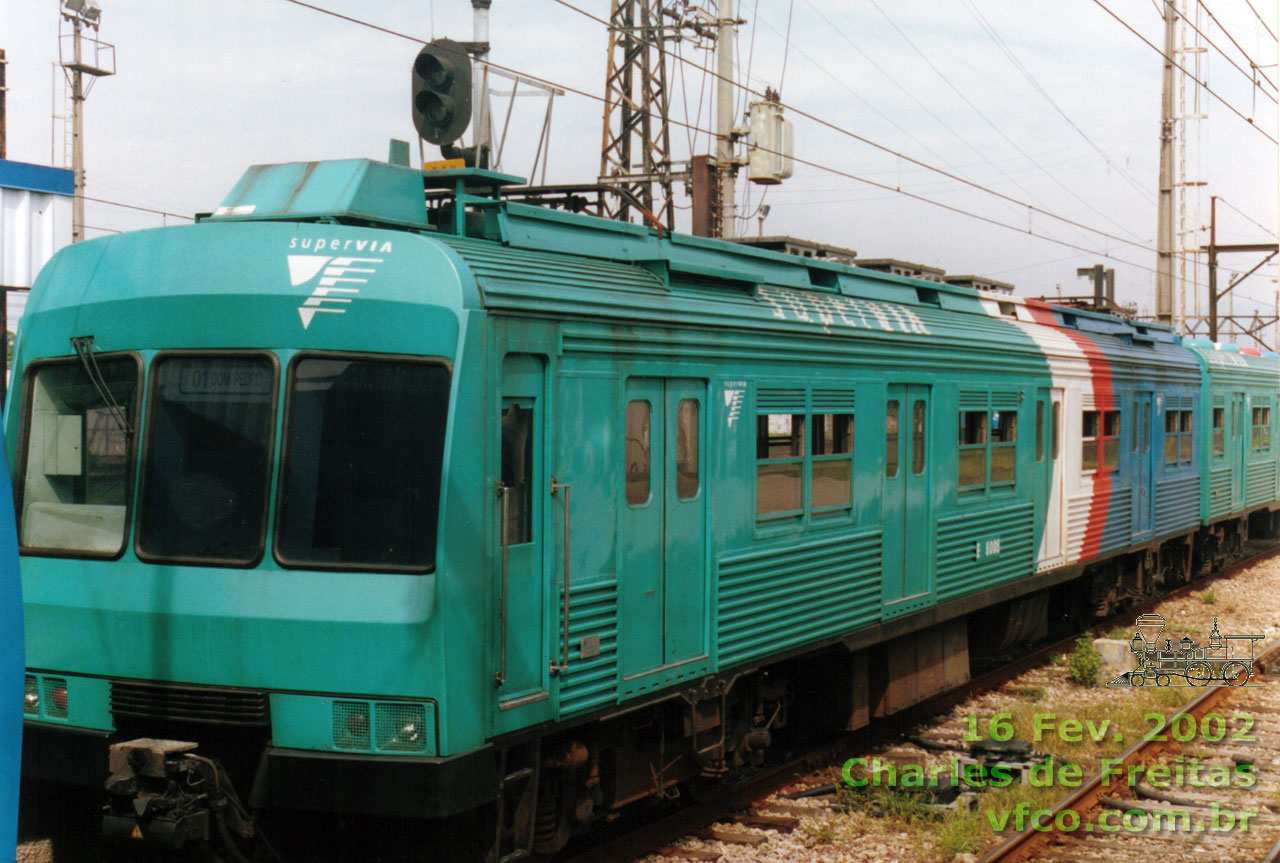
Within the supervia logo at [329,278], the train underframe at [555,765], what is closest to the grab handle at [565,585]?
the train underframe at [555,765]

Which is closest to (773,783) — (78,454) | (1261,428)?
(78,454)

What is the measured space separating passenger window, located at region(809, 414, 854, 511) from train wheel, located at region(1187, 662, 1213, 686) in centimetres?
577

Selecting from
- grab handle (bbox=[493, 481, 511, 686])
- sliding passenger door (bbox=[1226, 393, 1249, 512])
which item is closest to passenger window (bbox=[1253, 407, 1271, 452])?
sliding passenger door (bbox=[1226, 393, 1249, 512])

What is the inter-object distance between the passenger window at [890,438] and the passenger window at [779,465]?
4.21 feet

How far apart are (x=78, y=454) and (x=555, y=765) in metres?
2.52

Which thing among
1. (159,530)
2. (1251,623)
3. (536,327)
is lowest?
(1251,623)

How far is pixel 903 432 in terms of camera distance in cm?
966

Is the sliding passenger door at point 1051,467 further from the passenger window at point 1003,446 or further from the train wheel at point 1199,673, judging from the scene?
the train wheel at point 1199,673

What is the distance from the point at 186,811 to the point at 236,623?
0.74 m

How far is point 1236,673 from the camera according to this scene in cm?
Result: 1308

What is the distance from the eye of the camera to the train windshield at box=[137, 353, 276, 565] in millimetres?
5453

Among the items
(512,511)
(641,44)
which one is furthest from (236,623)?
(641,44)

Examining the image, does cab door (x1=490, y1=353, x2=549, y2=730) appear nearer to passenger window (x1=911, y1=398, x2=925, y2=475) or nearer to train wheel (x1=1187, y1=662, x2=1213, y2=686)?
passenger window (x1=911, y1=398, x2=925, y2=475)

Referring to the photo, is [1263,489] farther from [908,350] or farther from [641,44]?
[908,350]
